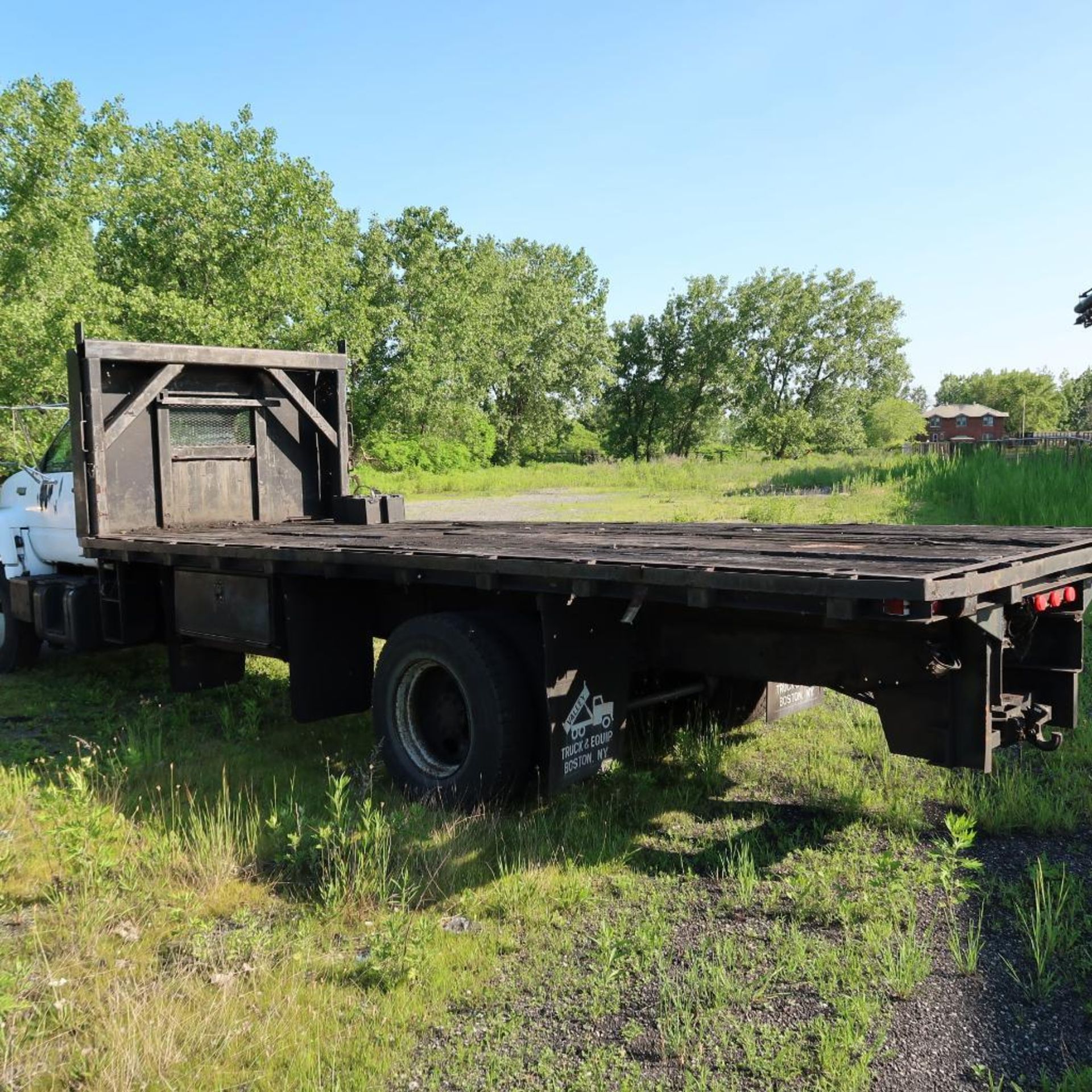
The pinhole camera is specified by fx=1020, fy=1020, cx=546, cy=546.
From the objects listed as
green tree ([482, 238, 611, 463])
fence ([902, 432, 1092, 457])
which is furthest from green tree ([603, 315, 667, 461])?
fence ([902, 432, 1092, 457])

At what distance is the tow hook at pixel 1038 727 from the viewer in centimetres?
424

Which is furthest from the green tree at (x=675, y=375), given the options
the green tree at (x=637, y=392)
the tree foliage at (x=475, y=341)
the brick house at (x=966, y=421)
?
the brick house at (x=966, y=421)

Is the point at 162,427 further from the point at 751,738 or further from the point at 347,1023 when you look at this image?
the point at 347,1023

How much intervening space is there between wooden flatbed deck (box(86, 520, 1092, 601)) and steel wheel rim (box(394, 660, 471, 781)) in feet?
2.00

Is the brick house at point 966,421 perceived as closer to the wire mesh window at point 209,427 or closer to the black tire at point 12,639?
the wire mesh window at point 209,427

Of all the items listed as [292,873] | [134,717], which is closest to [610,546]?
[292,873]

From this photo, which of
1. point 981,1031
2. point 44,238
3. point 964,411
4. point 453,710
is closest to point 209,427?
point 453,710

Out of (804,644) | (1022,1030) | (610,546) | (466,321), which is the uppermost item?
(466,321)

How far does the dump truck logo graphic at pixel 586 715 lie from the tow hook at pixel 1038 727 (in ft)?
5.94

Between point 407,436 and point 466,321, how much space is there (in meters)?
6.42

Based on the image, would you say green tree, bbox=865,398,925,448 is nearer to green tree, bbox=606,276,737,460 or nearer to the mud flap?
green tree, bbox=606,276,737,460

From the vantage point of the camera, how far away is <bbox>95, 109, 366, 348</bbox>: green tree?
25.6 metres

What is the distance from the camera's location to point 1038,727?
4273 mm

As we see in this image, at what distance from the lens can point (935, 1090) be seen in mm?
2877
